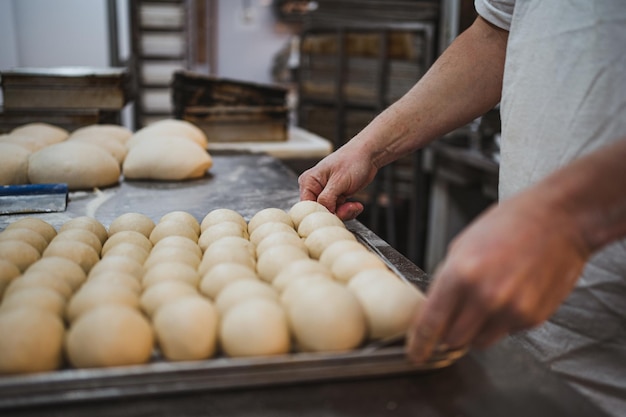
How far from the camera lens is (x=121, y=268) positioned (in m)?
1.04

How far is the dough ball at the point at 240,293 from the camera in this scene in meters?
0.89

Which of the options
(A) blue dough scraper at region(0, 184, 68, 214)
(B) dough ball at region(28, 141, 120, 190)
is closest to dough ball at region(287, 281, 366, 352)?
(A) blue dough scraper at region(0, 184, 68, 214)

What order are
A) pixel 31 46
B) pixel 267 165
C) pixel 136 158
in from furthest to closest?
pixel 31 46 < pixel 267 165 < pixel 136 158

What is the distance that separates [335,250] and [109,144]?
162cm

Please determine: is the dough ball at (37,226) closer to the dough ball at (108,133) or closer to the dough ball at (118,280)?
the dough ball at (118,280)

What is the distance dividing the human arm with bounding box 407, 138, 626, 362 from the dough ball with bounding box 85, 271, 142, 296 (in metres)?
0.49

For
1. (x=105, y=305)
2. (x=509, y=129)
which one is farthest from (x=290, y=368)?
(x=509, y=129)

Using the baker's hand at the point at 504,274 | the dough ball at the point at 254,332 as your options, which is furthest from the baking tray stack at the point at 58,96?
the baker's hand at the point at 504,274

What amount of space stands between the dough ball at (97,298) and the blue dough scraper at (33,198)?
88cm

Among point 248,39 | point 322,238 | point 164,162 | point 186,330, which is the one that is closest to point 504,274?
point 186,330

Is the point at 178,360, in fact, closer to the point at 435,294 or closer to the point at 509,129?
the point at 435,294

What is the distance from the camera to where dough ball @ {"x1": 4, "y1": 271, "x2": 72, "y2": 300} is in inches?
37.2

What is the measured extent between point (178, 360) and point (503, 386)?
1.52 ft

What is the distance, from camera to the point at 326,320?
2.67ft
